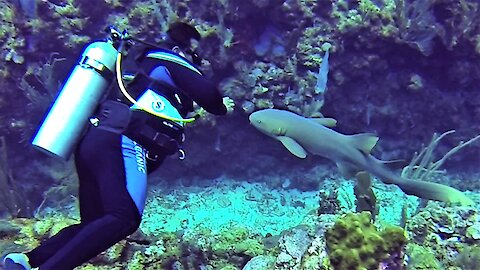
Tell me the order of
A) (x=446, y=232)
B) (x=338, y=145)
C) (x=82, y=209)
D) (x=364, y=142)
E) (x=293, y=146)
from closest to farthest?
(x=82, y=209) < (x=446, y=232) < (x=293, y=146) < (x=364, y=142) < (x=338, y=145)

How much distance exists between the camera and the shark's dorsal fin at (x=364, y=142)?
4258 mm

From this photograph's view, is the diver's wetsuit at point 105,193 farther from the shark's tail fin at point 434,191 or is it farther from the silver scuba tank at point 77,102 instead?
the shark's tail fin at point 434,191

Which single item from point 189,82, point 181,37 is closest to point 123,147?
point 189,82

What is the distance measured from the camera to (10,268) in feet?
8.89

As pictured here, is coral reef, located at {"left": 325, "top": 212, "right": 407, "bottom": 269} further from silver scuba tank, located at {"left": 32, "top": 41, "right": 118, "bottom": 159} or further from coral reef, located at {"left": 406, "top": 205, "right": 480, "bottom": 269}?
silver scuba tank, located at {"left": 32, "top": 41, "right": 118, "bottom": 159}

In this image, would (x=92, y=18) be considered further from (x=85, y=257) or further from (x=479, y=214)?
(x=479, y=214)

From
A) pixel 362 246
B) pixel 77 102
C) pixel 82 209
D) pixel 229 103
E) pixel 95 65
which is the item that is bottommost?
pixel 229 103

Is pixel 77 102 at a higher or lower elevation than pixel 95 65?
lower

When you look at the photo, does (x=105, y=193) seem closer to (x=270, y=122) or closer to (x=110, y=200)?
(x=110, y=200)

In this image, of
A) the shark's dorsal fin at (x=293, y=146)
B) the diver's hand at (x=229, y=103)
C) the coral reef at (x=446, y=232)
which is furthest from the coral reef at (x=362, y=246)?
the diver's hand at (x=229, y=103)

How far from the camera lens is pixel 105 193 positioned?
2734 millimetres

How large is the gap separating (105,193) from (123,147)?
314mm

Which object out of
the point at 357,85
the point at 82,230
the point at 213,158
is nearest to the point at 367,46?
the point at 357,85

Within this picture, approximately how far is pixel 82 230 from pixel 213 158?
481 centimetres
